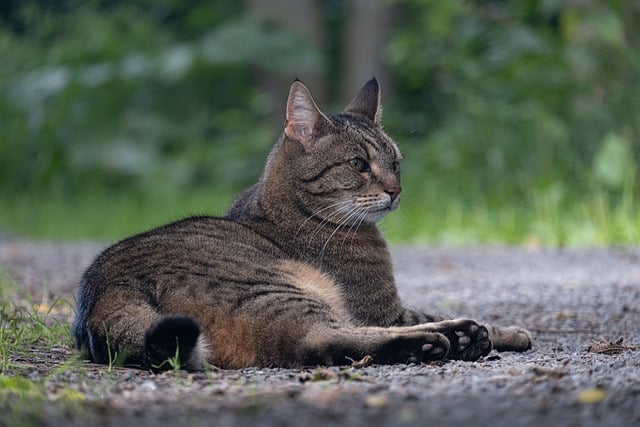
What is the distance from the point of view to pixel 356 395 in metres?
2.71

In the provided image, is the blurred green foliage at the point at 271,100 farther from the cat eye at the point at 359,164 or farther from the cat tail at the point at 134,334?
the cat tail at the point at 134,334

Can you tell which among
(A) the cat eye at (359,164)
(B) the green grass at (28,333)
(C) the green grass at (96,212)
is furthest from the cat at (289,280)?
(C) the green grass at (96,212)

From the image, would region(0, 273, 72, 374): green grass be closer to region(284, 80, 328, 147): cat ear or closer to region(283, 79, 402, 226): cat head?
region(283, 79, 402, 226): cat head

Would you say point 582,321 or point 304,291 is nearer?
point 304,291

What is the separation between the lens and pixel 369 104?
462 cm

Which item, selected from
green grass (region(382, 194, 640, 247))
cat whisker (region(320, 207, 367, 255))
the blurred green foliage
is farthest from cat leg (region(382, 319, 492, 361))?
the blurred green foliage

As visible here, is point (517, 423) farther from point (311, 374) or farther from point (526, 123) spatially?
point (526, 123)

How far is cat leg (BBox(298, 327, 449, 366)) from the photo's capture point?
3.29m

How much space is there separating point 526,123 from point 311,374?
634 cm

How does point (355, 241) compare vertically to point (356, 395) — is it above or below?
above

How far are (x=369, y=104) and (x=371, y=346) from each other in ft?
5.22

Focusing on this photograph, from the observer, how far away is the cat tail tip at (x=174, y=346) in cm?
299

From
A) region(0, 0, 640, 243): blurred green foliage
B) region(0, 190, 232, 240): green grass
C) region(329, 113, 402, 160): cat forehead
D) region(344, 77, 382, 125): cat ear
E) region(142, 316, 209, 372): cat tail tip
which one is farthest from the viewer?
region(0, 190, 232, 240): green grass

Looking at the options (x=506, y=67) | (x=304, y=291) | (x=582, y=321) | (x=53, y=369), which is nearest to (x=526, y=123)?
(x=506, y=67)
